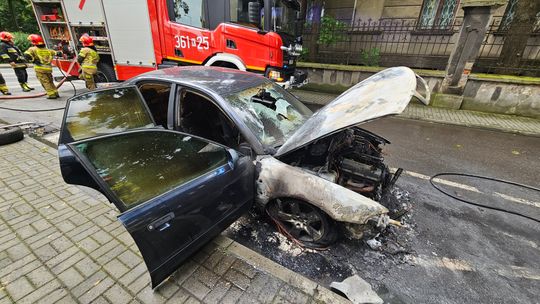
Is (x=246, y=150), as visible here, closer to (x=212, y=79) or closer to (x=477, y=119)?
(x=212, y=79)

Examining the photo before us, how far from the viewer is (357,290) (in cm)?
197

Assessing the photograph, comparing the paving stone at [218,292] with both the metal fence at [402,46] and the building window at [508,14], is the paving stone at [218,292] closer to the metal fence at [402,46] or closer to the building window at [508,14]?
the metal fence at [402,46]

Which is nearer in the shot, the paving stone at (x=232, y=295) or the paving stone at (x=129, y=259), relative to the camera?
the paving stone at (x=232, y=295)

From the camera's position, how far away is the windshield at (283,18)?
6047 mm

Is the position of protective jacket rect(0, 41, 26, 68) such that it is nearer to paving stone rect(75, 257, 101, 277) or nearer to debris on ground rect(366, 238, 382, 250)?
paving stone rect(75, 257, 101, 277)

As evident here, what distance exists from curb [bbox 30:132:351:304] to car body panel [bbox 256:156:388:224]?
1.76 feet

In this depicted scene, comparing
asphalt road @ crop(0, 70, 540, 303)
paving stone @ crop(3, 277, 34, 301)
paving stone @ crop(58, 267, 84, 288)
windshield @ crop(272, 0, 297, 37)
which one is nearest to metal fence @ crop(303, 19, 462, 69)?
windshield @ crop(272, 0, 297, 37)

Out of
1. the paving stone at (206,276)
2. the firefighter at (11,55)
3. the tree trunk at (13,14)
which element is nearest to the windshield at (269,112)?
the paving stone at (206,276)

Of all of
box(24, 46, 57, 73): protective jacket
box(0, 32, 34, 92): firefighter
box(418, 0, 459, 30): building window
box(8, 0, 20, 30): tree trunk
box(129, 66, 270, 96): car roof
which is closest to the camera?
box(129, 66, 270, 96): car roof

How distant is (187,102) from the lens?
9.89ft

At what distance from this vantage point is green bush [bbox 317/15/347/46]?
9211 millimetres

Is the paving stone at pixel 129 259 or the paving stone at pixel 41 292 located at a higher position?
the paving stone at pixel 41 292

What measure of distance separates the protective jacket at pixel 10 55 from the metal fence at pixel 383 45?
33.3ft

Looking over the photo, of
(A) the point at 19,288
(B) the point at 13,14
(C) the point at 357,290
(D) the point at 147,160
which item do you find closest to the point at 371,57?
(C) the point at 357,290
